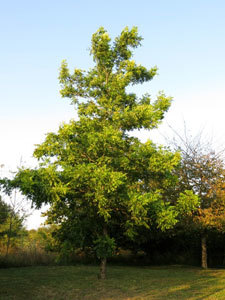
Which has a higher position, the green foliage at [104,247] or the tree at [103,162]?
the tree at [103,162]

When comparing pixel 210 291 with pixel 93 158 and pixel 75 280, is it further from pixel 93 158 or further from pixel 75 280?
pixel 93 158

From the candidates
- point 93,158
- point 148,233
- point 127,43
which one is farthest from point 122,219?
point 148,233

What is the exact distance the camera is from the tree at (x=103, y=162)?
12.6 metres

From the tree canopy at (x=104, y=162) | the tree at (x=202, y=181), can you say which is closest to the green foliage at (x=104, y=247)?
the tree canopy at (x=104, y=162)

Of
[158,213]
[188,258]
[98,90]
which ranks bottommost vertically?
[188,258]

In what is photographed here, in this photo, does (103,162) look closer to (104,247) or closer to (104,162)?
(104,162)

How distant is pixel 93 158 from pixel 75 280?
19.0ft

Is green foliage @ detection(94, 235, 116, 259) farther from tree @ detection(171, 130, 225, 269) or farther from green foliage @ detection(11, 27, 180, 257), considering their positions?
tree @ detection(171, 130, 225, 269)

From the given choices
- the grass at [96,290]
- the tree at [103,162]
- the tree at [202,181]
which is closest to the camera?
the grass at [96,290]

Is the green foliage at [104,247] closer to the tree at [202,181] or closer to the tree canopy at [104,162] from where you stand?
the tree canopy at [104,162]

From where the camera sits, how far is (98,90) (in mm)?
16734

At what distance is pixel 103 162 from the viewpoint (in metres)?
14.0

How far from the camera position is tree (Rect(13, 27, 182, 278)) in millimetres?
12648

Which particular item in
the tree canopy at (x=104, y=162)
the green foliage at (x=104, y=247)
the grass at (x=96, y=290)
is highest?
the tree canopy at (x=104, y=162)
